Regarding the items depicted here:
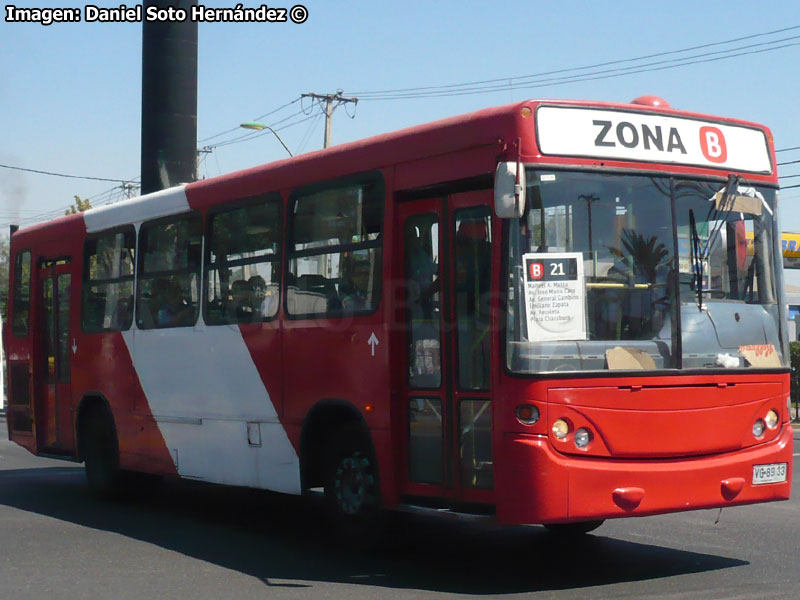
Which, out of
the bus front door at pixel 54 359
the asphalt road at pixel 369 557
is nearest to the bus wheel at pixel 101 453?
the bus front door at pixel 54 359

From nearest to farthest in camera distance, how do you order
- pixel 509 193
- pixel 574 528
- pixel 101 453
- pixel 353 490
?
pixel 509 193 → pixel 353 490 → pixel 574 528 → pixel 101 453

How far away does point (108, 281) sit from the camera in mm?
13445

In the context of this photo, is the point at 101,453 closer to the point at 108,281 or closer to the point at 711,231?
the point at 108,281

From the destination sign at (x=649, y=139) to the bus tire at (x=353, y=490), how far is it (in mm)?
Result: 2785

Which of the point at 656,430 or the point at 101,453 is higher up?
the point at 656,430

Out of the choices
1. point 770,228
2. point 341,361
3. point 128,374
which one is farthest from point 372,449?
point 128,374

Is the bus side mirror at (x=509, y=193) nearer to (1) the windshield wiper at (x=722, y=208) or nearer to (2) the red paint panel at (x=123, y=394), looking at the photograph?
(1) the windshield wiper at (x=722, y=208)

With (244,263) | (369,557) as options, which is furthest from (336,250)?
(369,557)

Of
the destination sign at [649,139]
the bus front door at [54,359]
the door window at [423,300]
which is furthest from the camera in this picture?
the bus front door at [54,359]

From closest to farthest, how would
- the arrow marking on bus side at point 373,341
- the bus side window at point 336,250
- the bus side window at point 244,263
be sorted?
the arrow marking on bus side at point 373,341 → the bus side window at point 336,250 → the bus side window at point 244,263

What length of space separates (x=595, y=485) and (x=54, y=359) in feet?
28.5

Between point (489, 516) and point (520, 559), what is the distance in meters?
1.41

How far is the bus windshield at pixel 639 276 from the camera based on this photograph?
792 centimetres

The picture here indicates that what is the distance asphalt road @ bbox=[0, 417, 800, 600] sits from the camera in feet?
26.3
